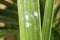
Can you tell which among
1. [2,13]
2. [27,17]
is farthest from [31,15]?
[2,13]

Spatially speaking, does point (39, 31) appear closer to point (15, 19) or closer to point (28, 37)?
point (28, 37)

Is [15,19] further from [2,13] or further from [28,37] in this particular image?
[28,37]

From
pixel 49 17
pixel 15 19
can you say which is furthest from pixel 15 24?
pixel 49 17

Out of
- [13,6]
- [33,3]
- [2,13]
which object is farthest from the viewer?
Result: [13,6]

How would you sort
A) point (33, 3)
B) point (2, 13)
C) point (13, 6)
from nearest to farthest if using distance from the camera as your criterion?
point (33, 3) < point (2, 13) < point (13, 6)

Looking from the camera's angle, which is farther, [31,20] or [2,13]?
[2,13]

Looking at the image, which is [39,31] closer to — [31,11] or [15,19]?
[31,11]

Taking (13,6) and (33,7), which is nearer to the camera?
(33,7)
